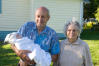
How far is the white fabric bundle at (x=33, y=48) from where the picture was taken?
301 cm

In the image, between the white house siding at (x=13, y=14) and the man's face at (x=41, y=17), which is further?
the white house siding at (x=13, y=14)

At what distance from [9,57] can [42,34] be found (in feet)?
15.8

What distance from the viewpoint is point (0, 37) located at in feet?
42.7

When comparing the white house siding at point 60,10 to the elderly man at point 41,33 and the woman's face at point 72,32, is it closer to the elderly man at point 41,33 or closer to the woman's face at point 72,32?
the woman's face at point 72,32

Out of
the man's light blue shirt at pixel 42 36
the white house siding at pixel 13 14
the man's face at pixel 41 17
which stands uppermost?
the man's face at pixel 41 17

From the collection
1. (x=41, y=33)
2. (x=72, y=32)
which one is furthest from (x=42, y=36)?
(x=72, y=32)

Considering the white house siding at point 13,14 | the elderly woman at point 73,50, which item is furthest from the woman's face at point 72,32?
the white house siding at point 13,14

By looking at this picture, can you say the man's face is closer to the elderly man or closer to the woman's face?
the elderly man

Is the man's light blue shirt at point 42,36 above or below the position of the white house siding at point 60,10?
above

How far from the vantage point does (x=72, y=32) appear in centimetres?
351

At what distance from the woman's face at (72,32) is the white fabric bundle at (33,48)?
0.55 meters

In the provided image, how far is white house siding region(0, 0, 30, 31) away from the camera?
13.4m

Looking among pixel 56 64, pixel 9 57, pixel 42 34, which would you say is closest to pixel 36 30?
pixel 42 34

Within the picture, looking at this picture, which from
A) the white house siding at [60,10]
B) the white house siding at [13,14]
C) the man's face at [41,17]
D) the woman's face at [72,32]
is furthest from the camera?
the white house siding at [60,10]
